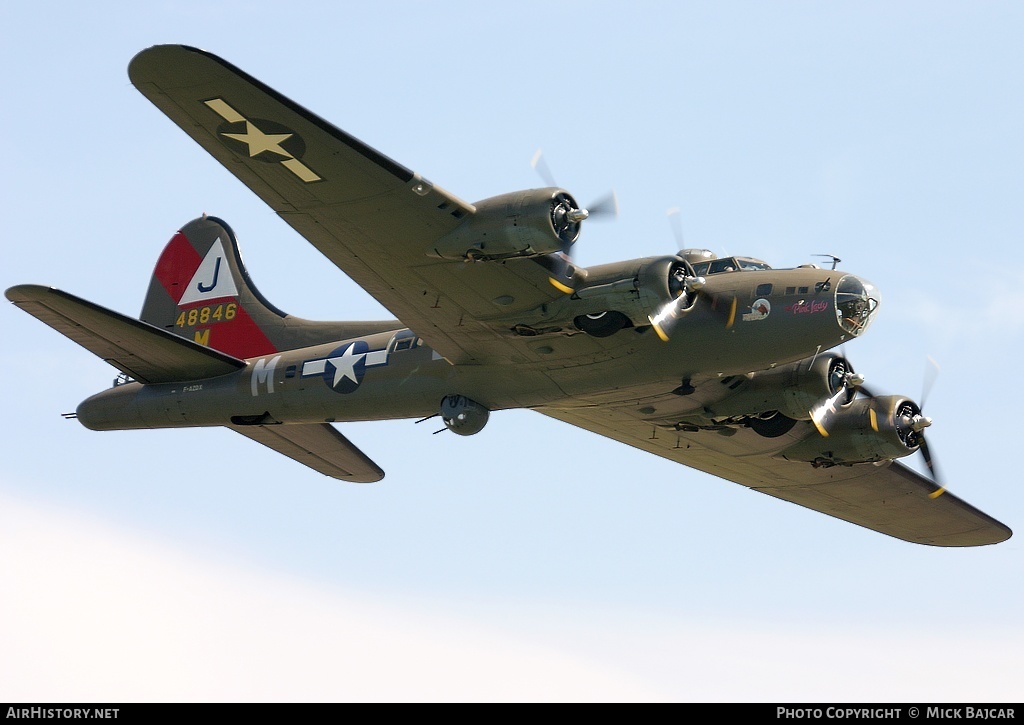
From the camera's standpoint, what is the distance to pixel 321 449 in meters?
28.4

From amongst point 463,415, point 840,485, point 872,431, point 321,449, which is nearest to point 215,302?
point 321,449

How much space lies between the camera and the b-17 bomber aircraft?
20.5m

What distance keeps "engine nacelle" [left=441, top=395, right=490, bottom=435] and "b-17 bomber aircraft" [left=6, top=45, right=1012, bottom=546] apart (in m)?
0.04

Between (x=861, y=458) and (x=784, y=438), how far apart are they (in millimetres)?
1757

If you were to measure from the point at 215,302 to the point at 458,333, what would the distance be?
8.68m

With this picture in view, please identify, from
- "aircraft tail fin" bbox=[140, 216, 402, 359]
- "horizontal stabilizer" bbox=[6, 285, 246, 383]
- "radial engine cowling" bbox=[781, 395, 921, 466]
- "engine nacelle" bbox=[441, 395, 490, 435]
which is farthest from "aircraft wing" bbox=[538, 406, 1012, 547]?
"horizontal stabilizer" bbox=[6, 285, 246, 383]

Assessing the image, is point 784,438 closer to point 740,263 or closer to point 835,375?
point 835,375

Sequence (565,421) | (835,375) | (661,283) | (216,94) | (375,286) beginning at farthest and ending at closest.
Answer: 1. (565,421)
2. (835,375)
3. (375,286)
4. (661,283)
5. (216,94)

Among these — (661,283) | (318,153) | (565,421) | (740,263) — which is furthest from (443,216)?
(565,421)

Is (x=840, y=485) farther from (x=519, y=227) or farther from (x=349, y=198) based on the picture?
(x=349, y=198)

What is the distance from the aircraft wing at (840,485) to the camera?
94.1 ft

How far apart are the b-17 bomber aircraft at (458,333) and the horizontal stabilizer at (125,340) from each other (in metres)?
0.05

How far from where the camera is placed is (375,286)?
22859mm

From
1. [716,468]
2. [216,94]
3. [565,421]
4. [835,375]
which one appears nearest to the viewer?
[216,94]
